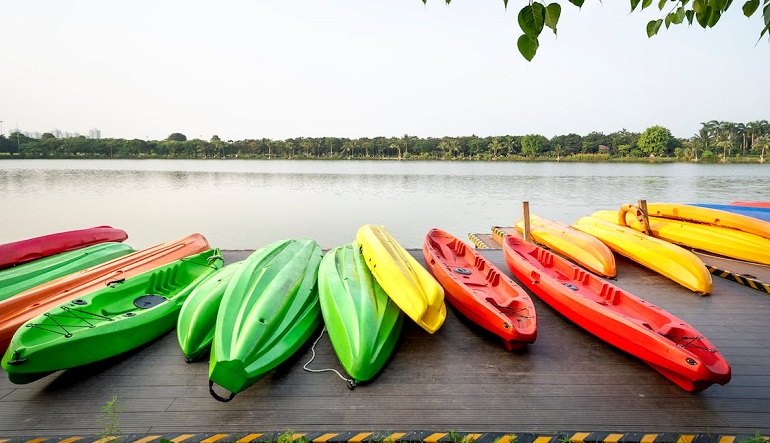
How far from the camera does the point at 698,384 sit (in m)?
3.54

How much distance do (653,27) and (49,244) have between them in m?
10.1

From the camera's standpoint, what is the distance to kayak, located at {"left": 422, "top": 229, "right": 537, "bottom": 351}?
4387mm

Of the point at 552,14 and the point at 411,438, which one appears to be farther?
the point at 411,438

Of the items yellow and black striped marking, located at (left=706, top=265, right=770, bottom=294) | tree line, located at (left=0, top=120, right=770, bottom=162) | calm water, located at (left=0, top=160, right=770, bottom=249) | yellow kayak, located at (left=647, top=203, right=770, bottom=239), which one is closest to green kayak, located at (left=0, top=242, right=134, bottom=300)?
calm water, located at (left=0, top=160, right=770, bottom=249)

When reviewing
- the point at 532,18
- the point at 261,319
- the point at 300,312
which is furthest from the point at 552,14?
the point at 300,312

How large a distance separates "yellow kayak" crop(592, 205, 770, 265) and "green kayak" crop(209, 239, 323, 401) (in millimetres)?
7998

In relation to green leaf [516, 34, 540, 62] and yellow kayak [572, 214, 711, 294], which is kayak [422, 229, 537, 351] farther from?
green leaf [516, 34, 540, 62]

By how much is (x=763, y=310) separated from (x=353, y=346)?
583 cm

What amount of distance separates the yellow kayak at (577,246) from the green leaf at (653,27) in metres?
5.40

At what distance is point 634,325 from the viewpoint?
13.6 ft

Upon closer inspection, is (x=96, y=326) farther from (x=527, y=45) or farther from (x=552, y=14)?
(x=552, y=14)

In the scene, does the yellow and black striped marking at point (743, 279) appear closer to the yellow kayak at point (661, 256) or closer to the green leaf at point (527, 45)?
the yellow kayak at point (661, 256)

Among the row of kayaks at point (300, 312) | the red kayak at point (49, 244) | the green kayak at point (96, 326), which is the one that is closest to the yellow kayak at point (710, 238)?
the row of kayaks at point (300, 312)

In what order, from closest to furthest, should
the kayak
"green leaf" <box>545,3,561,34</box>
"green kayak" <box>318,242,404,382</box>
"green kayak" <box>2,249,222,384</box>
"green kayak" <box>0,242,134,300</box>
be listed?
"green leaf" <box>545,3,561,34</box> < "green kayak" <box>2,249,222,384</box> < "green kayak" <box>318,242,404,382</box> < the kayak < "green kayak" <box>0,242,134,300</box>
